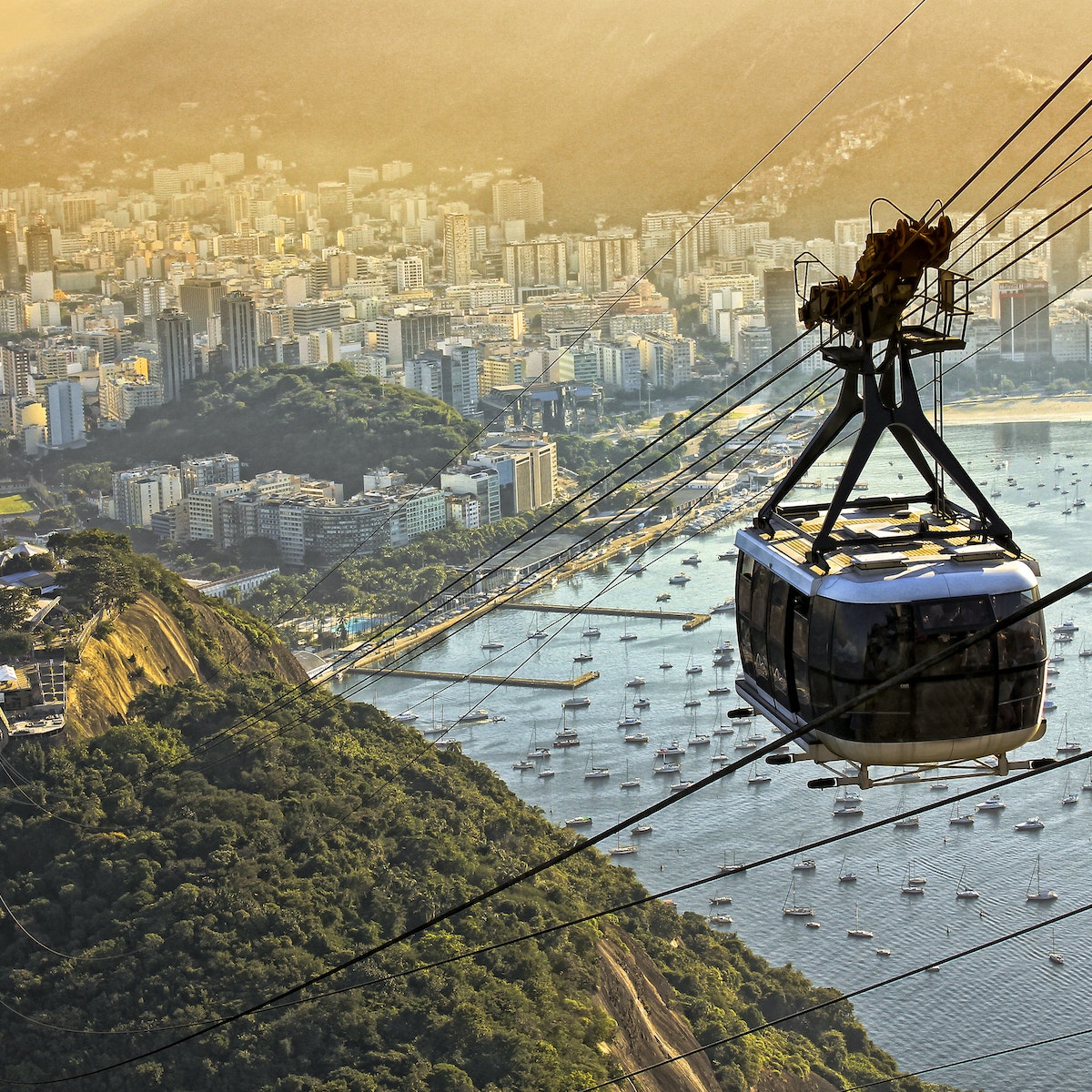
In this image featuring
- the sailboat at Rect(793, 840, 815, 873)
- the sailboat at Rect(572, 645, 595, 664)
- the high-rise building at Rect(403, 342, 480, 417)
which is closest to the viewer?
the sailboat at Rect(793, 840, 815, 873)

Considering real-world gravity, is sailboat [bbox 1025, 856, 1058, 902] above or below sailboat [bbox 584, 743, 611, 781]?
below

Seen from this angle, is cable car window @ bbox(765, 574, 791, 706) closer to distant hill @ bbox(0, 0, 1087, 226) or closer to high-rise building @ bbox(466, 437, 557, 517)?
high-rise building @ bbox(466, 437, 557, 517)

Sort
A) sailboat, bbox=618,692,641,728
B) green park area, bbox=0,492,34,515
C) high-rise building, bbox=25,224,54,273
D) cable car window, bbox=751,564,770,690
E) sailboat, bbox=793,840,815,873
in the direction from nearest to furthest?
cable car window, bbox=751,564,770,690
sailboat, bbox=793,840,815,873
sailboat, bbox=618,692,641,728
green park area, bbox=0,492,34,515
high-rise building, bbox=25,224,54,273

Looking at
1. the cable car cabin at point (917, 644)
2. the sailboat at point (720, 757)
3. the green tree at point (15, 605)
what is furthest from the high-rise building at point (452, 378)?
the cable car cabin at point (917, 644)

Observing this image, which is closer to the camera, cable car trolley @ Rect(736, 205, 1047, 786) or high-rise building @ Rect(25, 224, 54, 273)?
cable car trolley @ Rect(736, 205, 1047, 786)

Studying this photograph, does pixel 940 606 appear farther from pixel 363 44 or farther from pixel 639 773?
pixel 363 44

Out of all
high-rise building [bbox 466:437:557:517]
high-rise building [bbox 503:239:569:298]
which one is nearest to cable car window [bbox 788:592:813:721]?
high-rise building [bbox 466:437:557:517]
